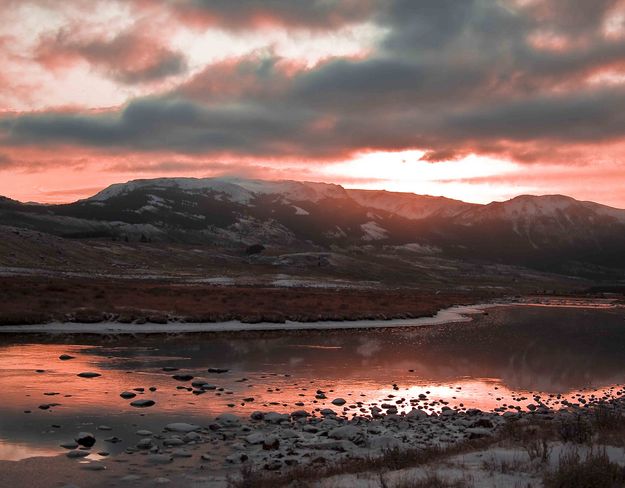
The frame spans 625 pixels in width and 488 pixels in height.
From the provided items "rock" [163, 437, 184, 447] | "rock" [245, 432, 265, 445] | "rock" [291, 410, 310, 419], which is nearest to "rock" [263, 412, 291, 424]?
"rock" [291, 410, 310, 419]

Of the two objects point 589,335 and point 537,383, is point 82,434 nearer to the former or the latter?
point 537,383

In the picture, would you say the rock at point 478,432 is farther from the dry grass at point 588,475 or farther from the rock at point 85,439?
the rock at point 85,439

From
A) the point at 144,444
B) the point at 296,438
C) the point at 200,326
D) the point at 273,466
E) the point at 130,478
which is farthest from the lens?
the point at 200,326

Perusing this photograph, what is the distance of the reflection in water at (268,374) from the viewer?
23.0m

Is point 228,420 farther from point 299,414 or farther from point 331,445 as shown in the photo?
point 331,445

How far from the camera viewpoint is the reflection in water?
23031 millimetres

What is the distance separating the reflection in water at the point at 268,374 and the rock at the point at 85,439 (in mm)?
551

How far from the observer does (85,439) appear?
19000 mm

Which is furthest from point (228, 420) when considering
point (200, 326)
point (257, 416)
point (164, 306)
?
point (164, 306)

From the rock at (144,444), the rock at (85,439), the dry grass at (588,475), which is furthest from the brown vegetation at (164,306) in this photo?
the dry grass at (588,475)

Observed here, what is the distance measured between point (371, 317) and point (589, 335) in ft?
85.6

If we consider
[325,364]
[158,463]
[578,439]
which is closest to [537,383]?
[325,364]

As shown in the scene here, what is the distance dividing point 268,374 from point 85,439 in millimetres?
16174

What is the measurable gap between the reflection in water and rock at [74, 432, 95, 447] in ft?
1.81
